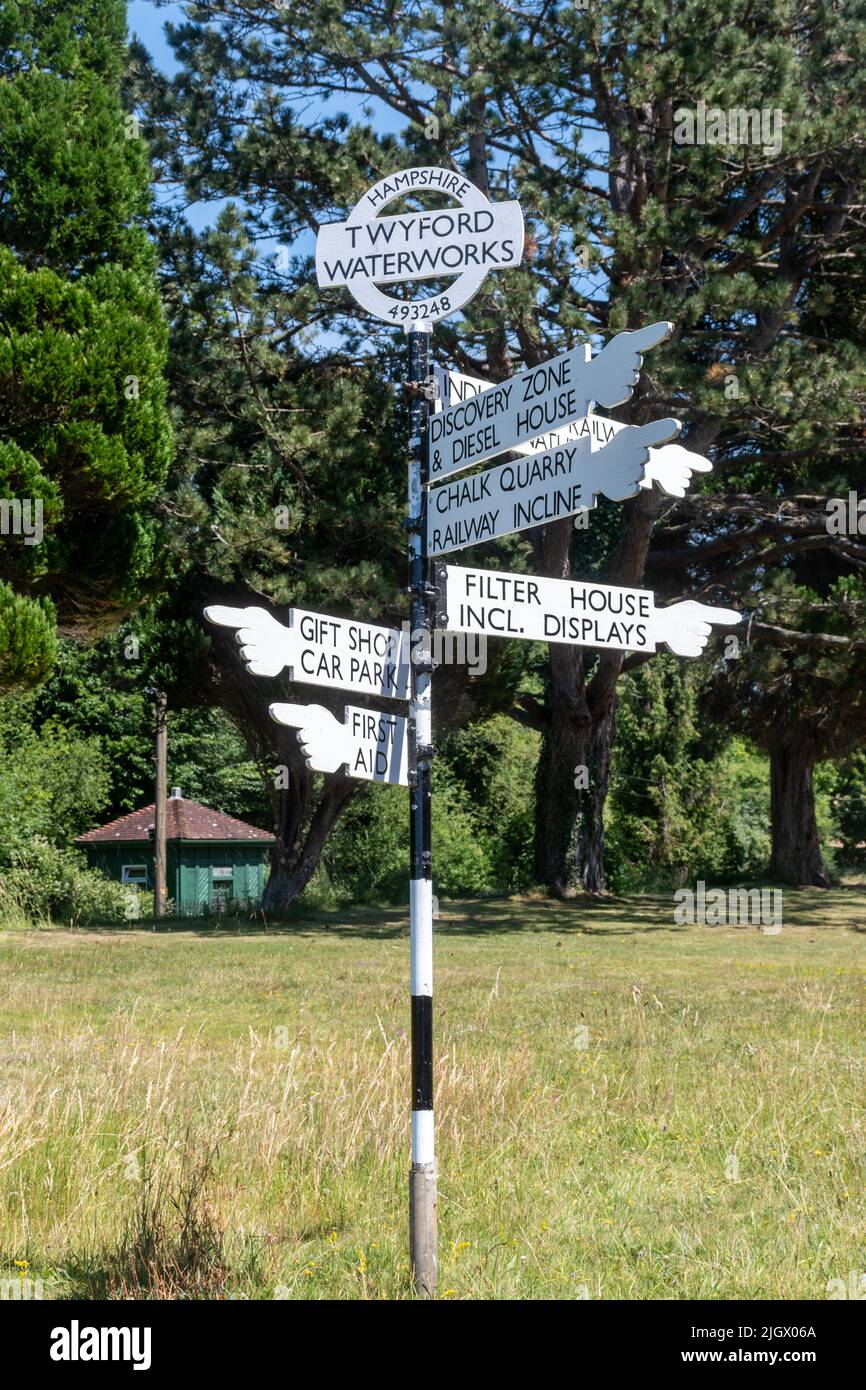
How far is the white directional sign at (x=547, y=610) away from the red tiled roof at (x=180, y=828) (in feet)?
103

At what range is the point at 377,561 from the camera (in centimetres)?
1905

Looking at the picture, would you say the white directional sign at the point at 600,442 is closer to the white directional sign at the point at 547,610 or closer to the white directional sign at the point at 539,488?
the white directional sign at the point at 539,488

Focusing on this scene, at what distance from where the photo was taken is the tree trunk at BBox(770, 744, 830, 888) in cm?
3019

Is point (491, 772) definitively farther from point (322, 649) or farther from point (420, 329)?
point (322, 649)

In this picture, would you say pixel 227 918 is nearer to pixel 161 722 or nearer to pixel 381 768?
pixel 161 722

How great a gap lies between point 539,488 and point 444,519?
1.29ft

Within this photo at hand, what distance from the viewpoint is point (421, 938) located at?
4.22 meters

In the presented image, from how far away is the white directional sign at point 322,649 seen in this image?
3961 mm

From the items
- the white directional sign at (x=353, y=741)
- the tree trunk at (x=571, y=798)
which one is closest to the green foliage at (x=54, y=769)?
the tree trunk at (x=571, y=798)

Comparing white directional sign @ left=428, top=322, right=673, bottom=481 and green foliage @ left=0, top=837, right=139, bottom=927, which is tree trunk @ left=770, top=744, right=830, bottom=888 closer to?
green foliage @ left=0, top=837, right=139, bottom=927
